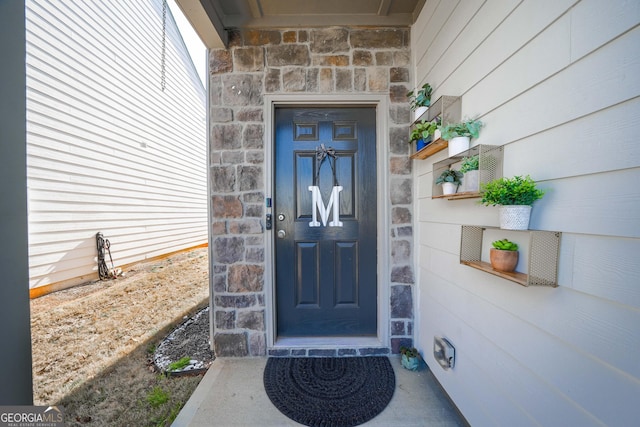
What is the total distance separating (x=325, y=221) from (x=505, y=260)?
119 centimetres

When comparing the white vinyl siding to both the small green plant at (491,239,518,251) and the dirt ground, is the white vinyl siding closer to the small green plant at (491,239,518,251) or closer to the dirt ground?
the small green plant at (491,239,518,251)

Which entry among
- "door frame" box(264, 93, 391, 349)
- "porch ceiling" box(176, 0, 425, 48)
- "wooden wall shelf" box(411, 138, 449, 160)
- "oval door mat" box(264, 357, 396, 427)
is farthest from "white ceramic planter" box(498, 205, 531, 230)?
"porch ceiling" box(176, 0, 425, 48)

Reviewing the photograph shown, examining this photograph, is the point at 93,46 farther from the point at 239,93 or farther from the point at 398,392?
the point at 398,392

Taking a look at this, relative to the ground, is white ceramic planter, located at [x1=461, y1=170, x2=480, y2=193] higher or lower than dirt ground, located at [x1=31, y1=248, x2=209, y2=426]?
higher

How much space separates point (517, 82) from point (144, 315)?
3.27 m

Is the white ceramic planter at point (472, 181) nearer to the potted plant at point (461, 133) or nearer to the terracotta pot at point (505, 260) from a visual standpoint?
the potted plant at point (461, 133)

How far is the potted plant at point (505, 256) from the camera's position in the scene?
0.88 m

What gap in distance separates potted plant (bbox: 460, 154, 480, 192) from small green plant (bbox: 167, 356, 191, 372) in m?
2.13

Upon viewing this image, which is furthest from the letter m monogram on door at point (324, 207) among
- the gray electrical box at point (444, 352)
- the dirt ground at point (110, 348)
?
the dirt ground at point (110, 348)

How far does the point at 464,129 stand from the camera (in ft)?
3.72

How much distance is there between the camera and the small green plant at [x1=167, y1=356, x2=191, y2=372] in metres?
1.65

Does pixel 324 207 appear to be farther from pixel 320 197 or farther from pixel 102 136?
pixel 102 136

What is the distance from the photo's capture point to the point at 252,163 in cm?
180

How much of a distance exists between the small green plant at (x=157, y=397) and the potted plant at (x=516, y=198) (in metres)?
2.01
